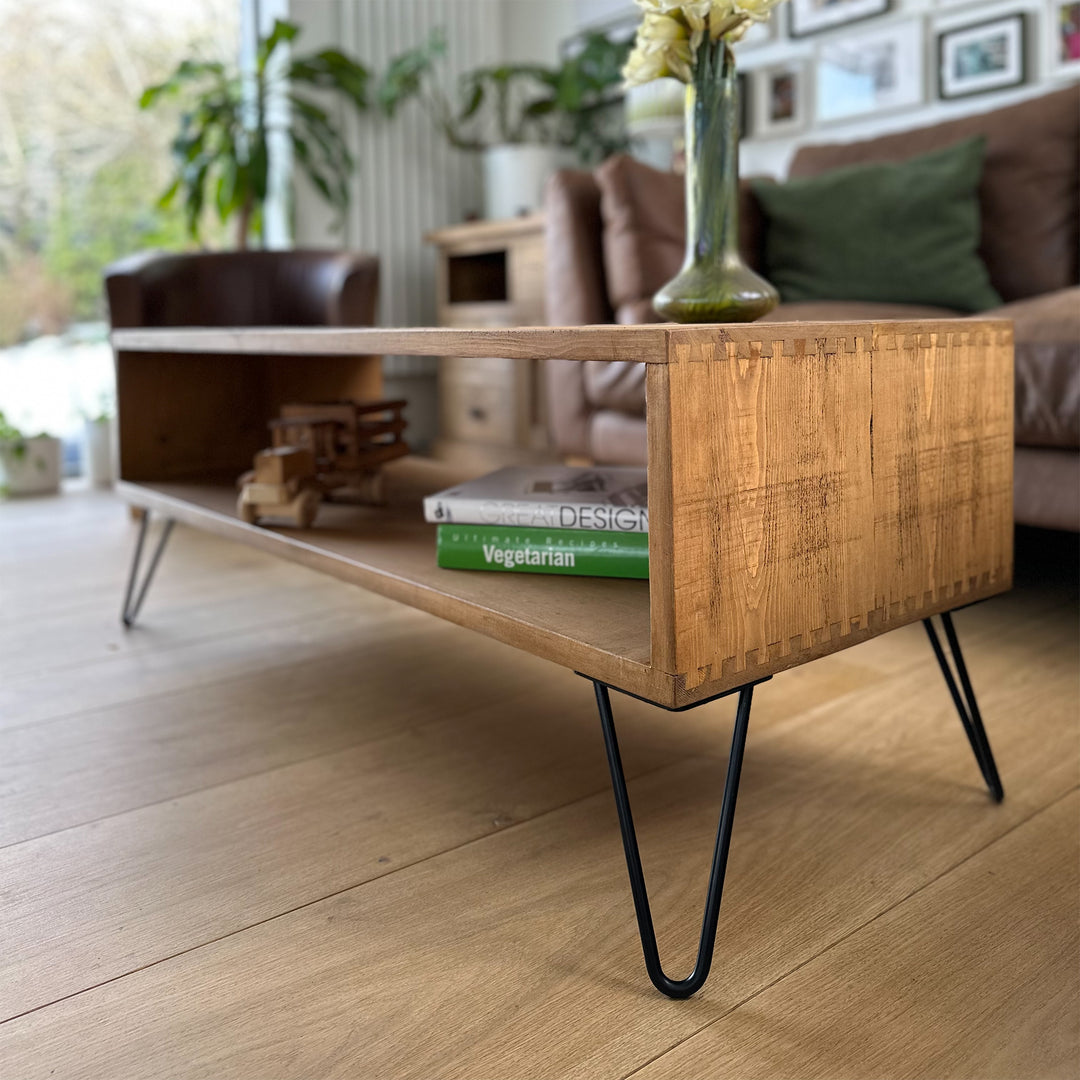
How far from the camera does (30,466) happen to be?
2926 mm

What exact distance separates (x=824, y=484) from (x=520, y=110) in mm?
3147

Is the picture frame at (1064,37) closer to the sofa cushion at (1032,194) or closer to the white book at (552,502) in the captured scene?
the sofa cushion at (1032,194)

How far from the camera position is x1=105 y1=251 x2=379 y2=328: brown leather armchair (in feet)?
7.79

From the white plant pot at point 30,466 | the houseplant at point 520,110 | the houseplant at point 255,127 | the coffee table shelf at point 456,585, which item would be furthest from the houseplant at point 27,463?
the coffee table shelf at point 456,585

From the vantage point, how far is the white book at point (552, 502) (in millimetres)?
923

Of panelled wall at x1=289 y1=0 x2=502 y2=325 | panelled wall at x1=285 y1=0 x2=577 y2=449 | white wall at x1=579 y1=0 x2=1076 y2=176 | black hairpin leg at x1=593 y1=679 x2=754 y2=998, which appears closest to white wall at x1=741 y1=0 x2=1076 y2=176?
white wall at x1=579 y1=0 x2=1076 y2=176

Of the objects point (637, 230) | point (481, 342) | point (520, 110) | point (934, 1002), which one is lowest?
point (934, 1002)

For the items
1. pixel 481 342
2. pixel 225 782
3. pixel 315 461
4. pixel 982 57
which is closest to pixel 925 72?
pixel 982 57

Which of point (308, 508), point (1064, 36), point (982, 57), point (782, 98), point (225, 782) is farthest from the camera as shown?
point (782, 98)

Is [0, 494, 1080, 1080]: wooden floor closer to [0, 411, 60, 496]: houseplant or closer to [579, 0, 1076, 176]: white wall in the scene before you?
[579, 0, 1076, 176]: white wall

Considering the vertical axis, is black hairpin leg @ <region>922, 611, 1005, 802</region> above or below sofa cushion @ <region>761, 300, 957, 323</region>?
below

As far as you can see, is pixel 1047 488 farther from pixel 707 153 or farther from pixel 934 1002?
pixel 934 1002

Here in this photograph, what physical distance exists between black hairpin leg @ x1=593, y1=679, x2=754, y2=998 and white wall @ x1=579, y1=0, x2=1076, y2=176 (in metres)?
2.08

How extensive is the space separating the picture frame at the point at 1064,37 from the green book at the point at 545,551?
201 cm
